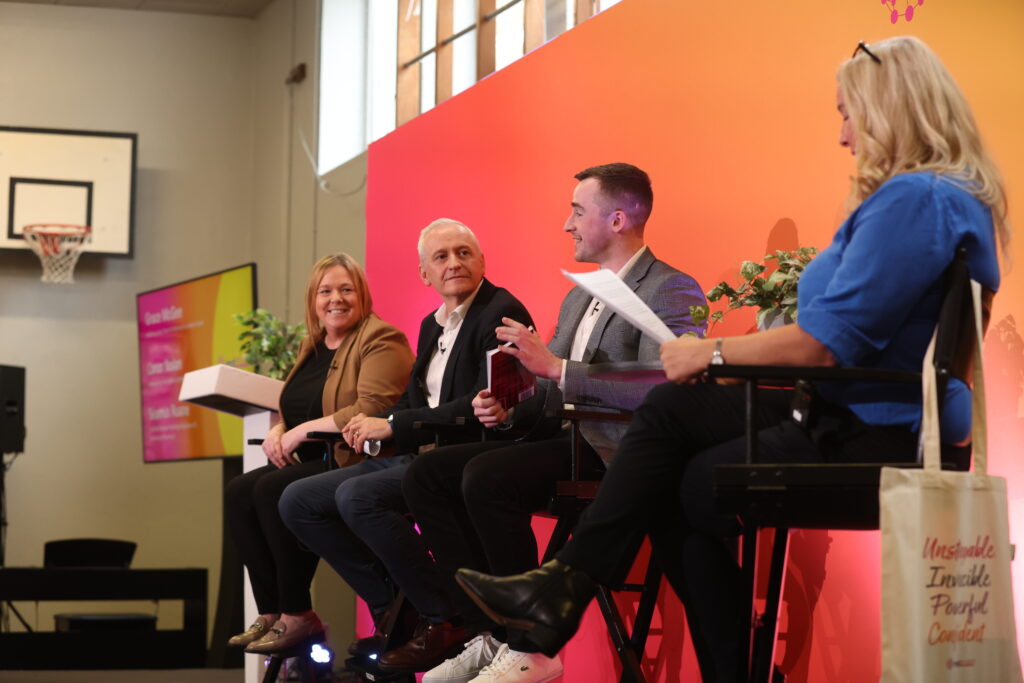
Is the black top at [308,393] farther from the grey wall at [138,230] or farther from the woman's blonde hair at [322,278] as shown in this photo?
the grey wall at [138,230]

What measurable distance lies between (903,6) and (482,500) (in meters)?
1.52

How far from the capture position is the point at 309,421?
3908 mm

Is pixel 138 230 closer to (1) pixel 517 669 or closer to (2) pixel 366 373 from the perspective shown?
(2) pixel 366 373

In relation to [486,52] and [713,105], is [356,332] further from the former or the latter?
[486,52]

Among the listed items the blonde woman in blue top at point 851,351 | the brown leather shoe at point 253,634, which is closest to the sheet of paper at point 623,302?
the blonde woman in blue top at point 851,351

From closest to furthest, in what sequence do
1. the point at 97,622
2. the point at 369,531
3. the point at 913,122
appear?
1. the point at 913,122
2. the point at 369,531
3. the point at 97,622

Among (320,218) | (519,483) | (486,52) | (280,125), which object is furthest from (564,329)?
(280,125)

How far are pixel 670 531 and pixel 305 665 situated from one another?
2060 mm

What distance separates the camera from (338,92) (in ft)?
22.7

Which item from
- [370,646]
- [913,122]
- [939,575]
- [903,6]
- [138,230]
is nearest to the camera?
[939,575]

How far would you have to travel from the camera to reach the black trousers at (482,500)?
2660 mm

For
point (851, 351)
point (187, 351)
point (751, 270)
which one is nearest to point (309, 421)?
point (751, 270)

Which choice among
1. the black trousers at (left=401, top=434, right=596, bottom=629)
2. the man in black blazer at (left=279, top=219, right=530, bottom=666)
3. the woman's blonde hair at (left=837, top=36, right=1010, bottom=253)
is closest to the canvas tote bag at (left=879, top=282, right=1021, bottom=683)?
the woman's blonde hair at (left=837, top=36, right=1010, bottom=253)

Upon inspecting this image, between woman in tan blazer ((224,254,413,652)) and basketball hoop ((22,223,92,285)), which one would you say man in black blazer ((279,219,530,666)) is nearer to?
woman in tan blazer ((224,254,413,652))
